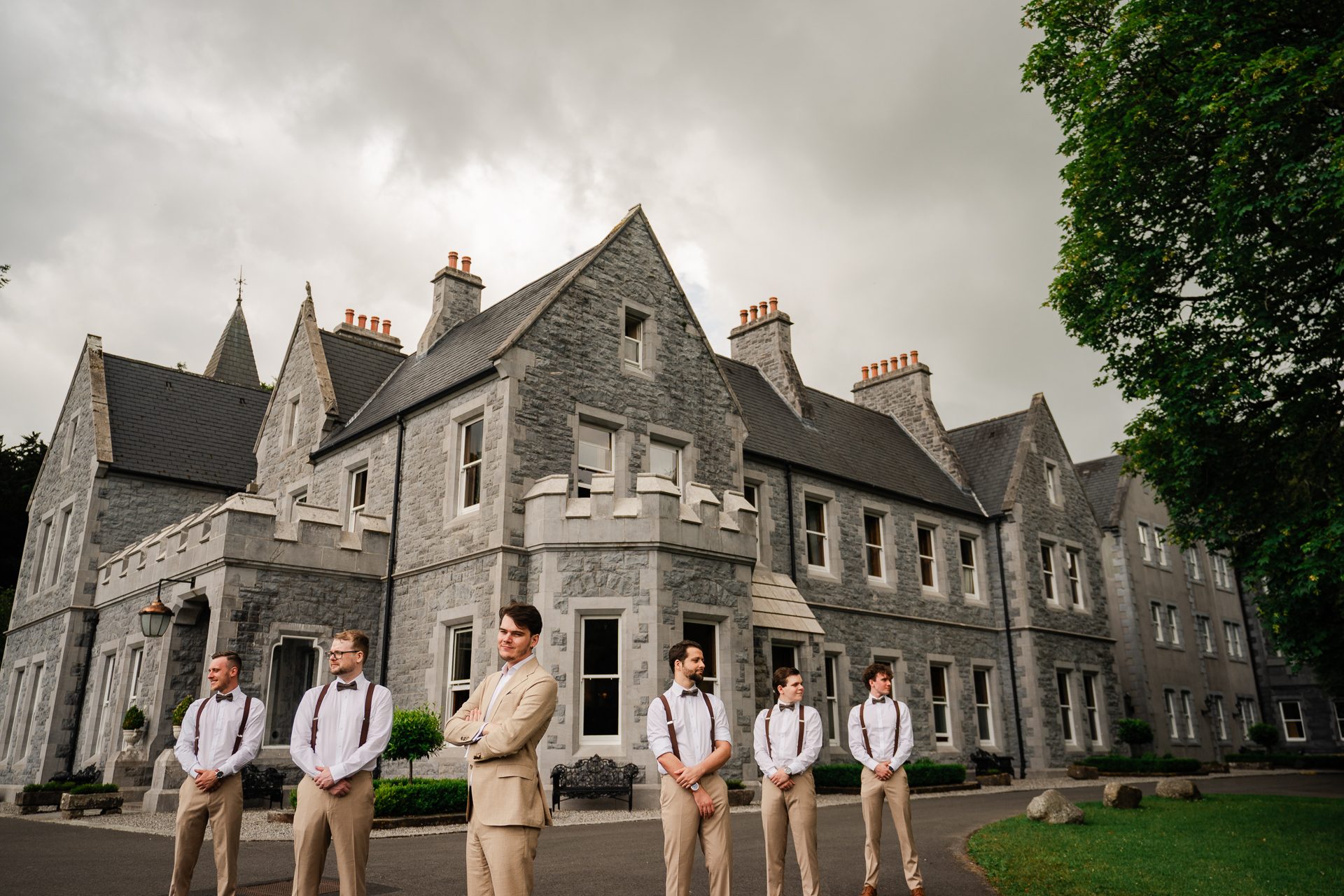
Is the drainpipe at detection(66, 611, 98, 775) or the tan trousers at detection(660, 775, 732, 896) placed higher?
the drainpipe at detection(66, 611, 98, 775)

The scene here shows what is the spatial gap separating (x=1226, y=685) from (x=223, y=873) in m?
38.3

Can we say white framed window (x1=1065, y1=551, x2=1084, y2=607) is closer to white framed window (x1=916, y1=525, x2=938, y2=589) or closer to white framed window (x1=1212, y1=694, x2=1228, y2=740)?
white framed window (x1=916, y1=525, x2=938, y2=589)

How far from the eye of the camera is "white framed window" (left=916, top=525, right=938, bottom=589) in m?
25.7

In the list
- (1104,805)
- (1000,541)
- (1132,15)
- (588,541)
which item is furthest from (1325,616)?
(1000,541)

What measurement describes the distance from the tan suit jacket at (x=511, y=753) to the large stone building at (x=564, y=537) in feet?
34.2

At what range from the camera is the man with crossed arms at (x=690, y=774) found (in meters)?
5.88

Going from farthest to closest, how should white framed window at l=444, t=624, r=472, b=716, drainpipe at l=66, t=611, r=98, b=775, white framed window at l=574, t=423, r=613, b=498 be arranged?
drainpipe at l=66, t=611, r=98, b=775 < white framed window at l=574, t=423, r=613, b=498 < white framed window at l=444, t=624, r=472, b=716

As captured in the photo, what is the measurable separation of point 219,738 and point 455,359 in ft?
46.1

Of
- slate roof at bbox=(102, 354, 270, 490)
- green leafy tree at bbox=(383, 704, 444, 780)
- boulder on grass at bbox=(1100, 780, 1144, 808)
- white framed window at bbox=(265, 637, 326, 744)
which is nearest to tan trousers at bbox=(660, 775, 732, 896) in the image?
green leafy tree at bbox=(383, 704, 444, 780)

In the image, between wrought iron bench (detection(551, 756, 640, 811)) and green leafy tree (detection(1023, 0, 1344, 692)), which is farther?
wrought iron bench (detection(551, 756, 640, 811))

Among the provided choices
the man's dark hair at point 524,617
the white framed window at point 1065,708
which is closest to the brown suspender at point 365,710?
the man's dark hair at point 524,617

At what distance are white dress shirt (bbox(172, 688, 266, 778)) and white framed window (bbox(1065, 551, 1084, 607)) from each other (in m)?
26.9

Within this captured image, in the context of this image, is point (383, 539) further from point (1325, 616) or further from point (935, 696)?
point (1325, 616)

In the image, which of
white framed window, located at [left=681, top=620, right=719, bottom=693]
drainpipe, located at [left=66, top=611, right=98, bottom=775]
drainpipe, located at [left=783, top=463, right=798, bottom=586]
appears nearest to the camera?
white framed window, located at [left=681, top=620, right=719, bottom=693]
